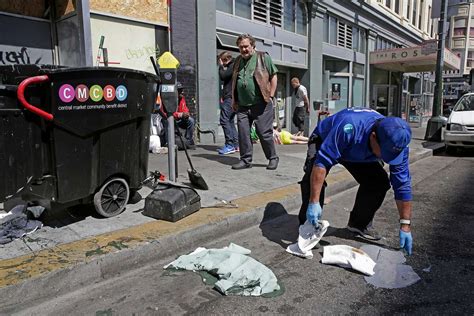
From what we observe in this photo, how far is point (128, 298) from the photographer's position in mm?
2662

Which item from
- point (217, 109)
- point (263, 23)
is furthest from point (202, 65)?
point (263, 23)

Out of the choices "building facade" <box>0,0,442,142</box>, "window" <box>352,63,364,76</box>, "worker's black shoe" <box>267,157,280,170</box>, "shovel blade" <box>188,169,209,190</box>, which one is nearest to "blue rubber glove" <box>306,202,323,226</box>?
"shovel blade" <box>188,169,209,190</box>

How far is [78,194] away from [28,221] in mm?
505

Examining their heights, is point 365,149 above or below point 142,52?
below

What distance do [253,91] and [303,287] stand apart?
3455 mm

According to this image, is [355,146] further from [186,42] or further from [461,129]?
[461,129]

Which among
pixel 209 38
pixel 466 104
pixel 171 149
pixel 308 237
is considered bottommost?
pixel 308 237

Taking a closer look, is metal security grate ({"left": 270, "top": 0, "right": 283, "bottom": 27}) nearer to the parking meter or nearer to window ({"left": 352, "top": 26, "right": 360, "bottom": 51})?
window ({"left": 352, "top": 26, "right": 360, "bottom": 51})

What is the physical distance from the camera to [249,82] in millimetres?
5680

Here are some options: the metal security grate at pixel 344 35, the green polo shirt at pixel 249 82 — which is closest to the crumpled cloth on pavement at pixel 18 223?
the green polo shirt at pixel 249 82

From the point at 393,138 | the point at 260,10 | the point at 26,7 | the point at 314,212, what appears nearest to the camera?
the point at 393,138

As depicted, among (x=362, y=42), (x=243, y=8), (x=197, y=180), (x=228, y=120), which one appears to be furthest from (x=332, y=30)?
(x=197, y=180)

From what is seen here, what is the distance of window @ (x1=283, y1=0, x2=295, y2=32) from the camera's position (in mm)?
11805

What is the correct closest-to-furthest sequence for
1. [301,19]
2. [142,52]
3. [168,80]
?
[168,80], [142,52], [301,19]
